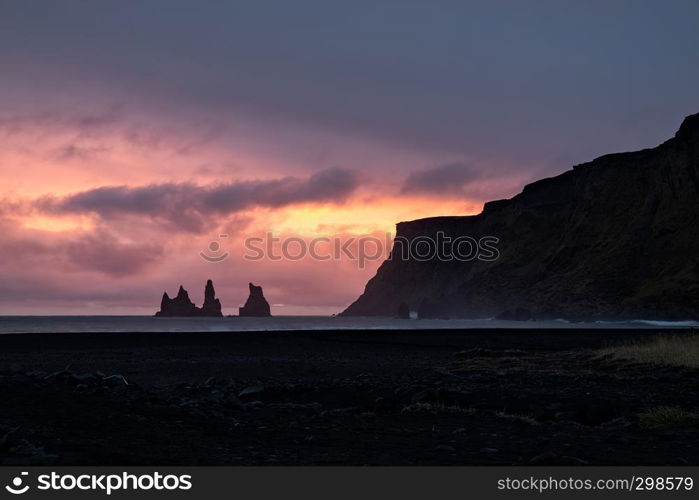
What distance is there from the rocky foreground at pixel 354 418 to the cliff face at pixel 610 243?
333ft

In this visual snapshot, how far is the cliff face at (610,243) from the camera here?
121 m

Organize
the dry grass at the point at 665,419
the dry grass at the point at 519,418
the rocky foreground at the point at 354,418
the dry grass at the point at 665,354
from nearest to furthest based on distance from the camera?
1. the rocky foreground at the point at 354,418
2. the dry grass at the point at 665,419
3. the dry grass at the point at 519,418
4. the dry grass at the point at 665,354

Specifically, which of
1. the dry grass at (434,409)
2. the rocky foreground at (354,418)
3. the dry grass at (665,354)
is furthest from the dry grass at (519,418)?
the dry grass at (665,354)

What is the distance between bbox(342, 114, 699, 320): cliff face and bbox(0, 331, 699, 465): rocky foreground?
101611mm

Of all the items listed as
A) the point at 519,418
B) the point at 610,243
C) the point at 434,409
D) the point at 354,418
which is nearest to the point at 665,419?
the point at 519,418

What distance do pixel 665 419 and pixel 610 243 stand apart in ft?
419

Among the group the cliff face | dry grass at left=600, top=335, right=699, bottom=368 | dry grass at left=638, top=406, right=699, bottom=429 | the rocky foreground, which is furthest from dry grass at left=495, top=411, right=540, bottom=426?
the cliff face

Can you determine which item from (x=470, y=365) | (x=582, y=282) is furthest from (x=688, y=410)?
(x=582, y=282)

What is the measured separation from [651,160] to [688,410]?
431 feet

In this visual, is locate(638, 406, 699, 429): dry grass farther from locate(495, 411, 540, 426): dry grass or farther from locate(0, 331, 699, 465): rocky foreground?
locate(495, 411, 540, 426): dry grass

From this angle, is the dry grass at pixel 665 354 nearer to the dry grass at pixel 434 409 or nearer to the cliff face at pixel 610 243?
the dry grass at pixel 434 409

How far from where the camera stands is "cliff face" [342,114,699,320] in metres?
121
